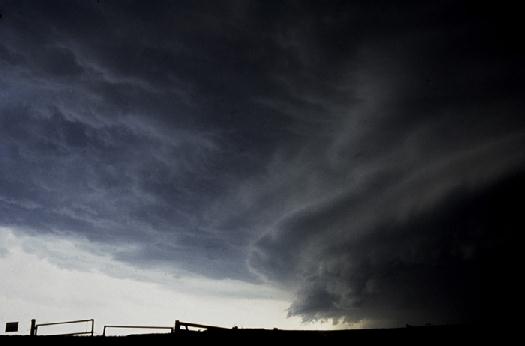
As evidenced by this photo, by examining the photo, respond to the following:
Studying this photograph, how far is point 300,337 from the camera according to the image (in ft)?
38.0

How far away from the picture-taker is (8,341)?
1272cm

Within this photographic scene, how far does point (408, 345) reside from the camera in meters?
11.0

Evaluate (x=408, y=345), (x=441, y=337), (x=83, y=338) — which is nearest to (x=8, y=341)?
(x=83, y=338)

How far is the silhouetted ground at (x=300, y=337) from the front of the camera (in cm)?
1074

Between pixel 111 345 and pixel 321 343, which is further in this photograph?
pixel 111 345

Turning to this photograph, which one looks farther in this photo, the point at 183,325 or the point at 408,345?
the point at 183,325

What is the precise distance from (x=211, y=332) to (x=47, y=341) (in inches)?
237

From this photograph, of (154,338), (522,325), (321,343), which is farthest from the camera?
(154,338)

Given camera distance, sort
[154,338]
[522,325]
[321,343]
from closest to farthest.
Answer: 1. [522,325]
2. [321,343]
3. [154,338]

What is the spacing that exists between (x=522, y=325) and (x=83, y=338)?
14.1 meters

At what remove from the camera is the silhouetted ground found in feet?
35.2

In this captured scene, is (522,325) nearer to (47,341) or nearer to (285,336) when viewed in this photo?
(285,336)

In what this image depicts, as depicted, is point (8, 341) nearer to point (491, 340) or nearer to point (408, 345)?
point (408, 345)


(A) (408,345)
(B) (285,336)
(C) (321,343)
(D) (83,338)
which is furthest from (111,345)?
(A) (408,345)
